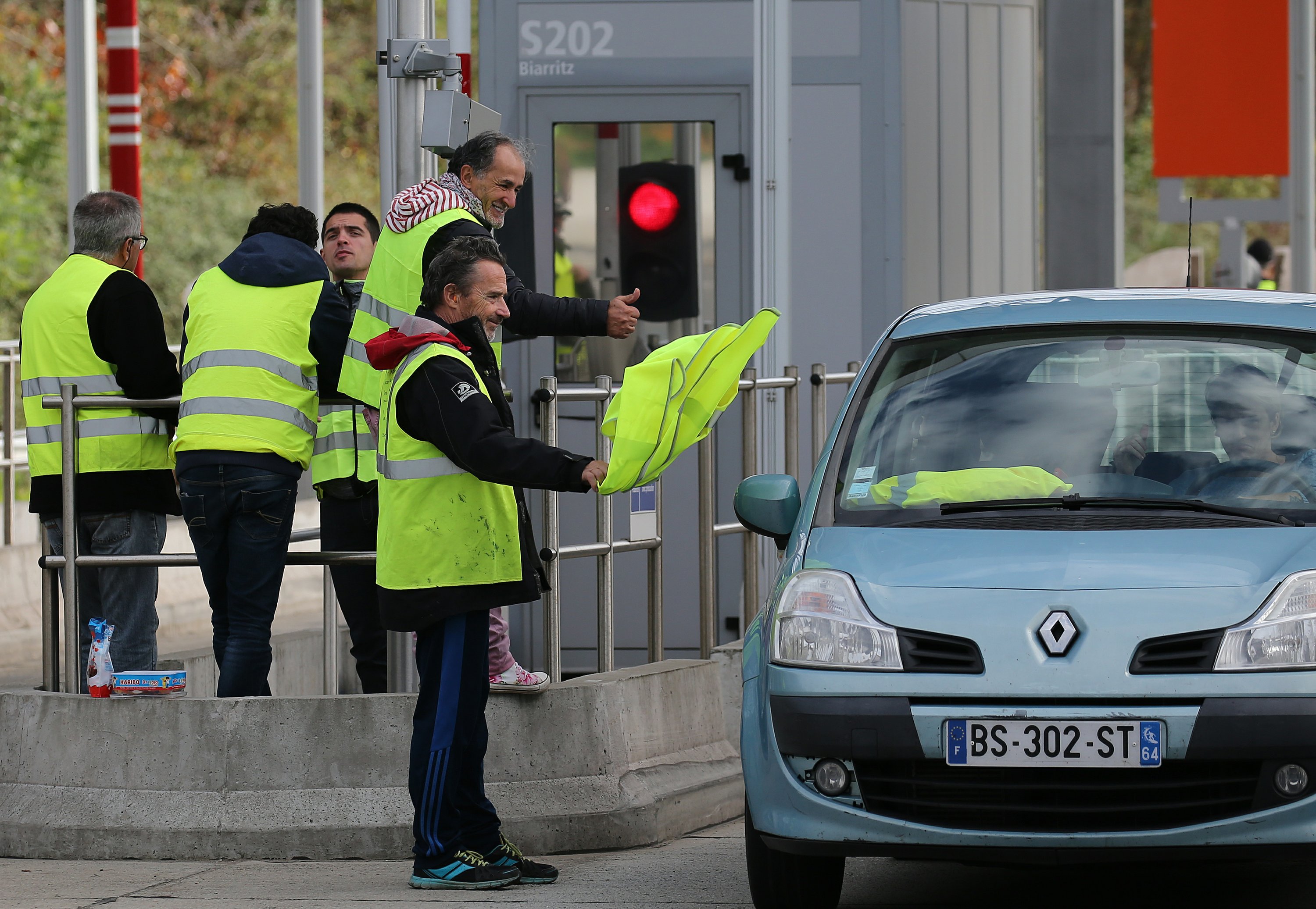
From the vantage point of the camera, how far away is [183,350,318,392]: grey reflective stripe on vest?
278 inches

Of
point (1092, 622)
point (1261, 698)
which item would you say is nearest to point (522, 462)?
point (1092, 622)

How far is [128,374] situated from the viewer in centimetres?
738

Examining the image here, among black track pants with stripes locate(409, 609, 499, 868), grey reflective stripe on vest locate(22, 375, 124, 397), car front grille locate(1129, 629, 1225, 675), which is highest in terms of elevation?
grey reflective stripe on vest locate(22, 375, 124, 397)

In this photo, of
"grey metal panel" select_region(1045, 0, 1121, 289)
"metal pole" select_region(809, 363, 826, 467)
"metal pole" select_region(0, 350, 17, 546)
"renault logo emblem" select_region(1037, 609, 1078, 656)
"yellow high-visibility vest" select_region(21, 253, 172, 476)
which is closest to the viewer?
"renault logo emblem" select_region(1037, 609, 1078, 656)

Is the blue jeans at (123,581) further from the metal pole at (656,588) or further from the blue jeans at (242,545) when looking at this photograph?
the metal pole at (656,588)

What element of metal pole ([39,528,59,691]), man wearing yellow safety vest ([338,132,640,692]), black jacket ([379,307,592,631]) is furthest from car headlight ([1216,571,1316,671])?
metal pole ([39,528,59,691])

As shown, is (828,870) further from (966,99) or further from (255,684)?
(966,99)

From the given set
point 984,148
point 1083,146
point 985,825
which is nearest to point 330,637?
point 985,825

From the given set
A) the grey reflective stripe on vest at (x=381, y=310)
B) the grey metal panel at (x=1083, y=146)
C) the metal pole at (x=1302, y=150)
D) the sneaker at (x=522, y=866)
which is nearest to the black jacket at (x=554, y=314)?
the grey reflective stripe on vest at (x=381, y=310)

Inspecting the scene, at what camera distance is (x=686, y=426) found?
6277 millimetres

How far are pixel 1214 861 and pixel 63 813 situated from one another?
3694 mm

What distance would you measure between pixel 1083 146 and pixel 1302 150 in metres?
8.37

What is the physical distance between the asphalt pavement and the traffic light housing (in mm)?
3764

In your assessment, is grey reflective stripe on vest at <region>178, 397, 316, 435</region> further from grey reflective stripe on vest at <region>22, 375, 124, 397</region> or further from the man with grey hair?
grey reflective stripe on vest at <region>22, 375, 124, 397</region>
